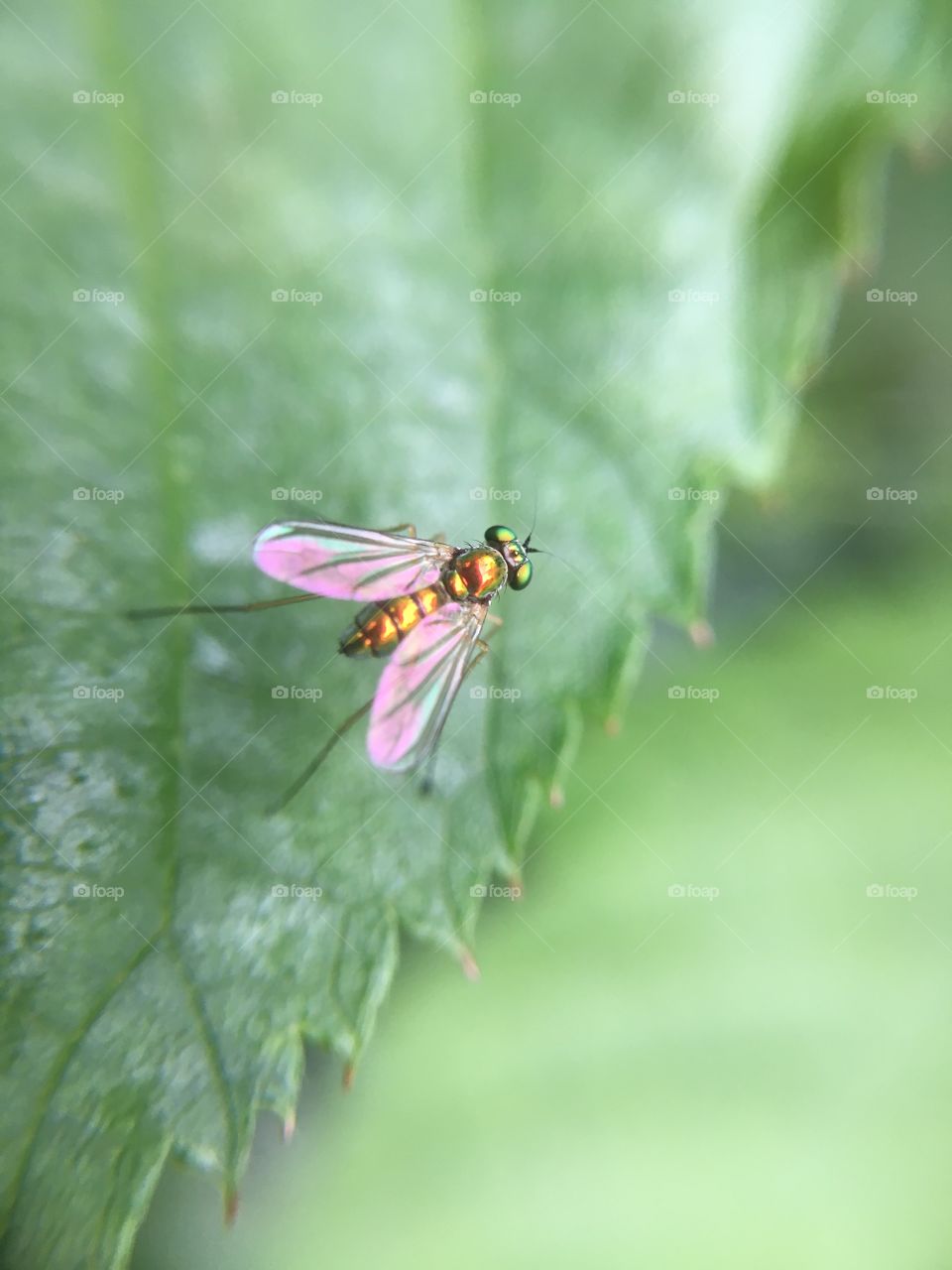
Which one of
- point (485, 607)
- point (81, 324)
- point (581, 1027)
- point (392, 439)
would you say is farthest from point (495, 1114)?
point (81, 324)

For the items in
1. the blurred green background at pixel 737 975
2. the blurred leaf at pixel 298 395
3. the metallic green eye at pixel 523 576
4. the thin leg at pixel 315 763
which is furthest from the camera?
the blurred green background at pixel 737 975

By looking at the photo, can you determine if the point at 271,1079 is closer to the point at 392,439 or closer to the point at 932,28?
the point at 392,439

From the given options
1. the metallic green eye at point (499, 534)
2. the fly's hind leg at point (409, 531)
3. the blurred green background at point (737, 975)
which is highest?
the fly's hind leg at point (409, 531)

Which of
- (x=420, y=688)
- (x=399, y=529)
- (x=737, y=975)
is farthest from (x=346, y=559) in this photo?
(x=737, y=975)

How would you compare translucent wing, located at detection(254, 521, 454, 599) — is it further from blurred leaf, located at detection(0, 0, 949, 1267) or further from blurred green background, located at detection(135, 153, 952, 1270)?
blurred green background, located at detection(135, 153, 952, 1270)

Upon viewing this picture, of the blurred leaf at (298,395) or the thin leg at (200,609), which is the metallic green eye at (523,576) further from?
the thin leg at (200,609)

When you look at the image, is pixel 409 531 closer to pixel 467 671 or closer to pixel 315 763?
pixel 467 671

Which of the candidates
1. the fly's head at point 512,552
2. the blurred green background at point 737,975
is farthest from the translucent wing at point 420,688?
the blurred green background at point 737,975
